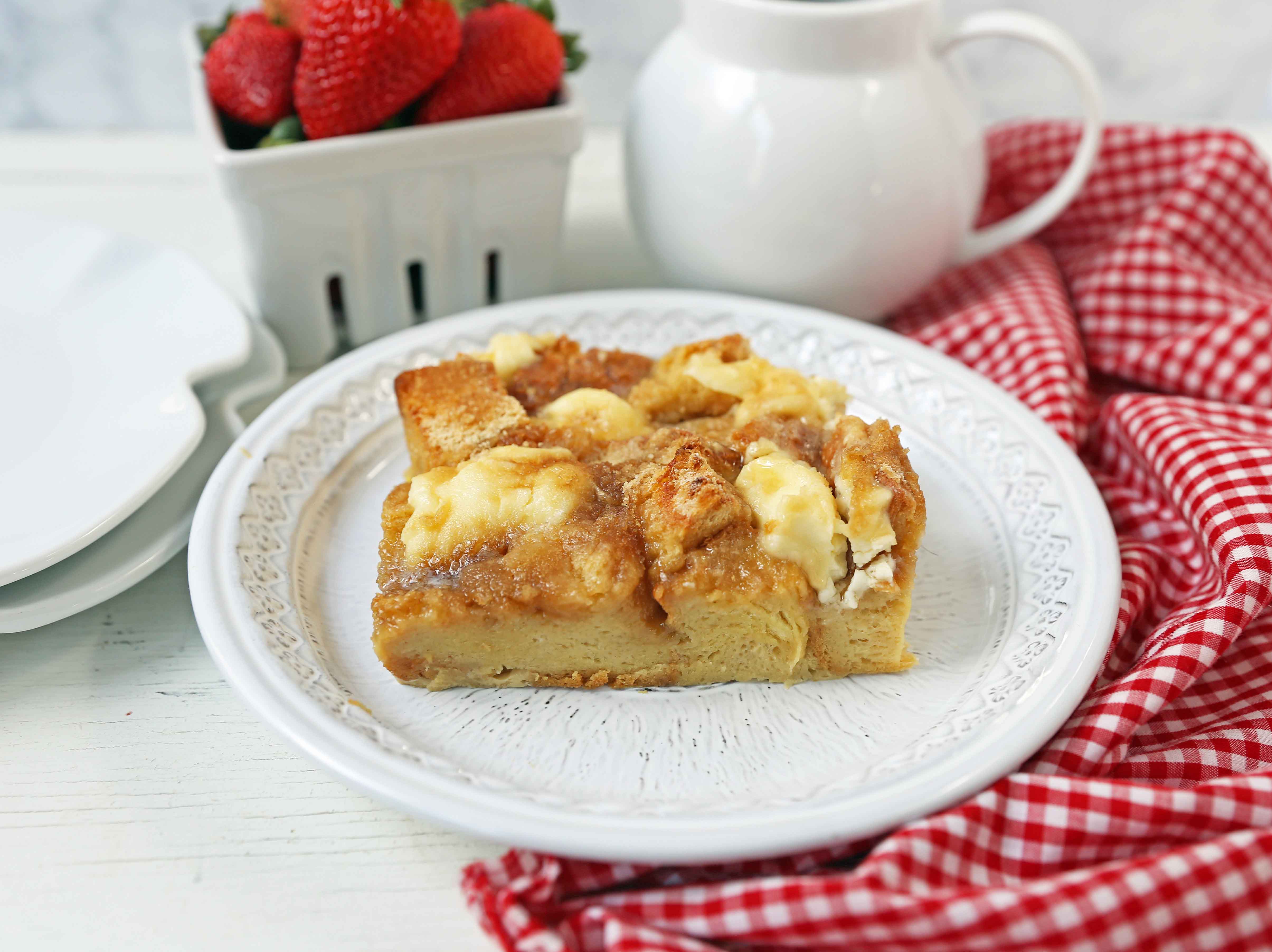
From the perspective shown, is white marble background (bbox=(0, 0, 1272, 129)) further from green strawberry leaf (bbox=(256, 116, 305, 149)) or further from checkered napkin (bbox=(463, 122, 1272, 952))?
green strawberry leaf (bbox=(256, 116, 305, 149))

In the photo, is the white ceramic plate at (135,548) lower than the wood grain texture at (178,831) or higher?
higher

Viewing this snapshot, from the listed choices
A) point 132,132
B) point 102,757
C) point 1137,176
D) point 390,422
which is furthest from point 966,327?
point 132,132

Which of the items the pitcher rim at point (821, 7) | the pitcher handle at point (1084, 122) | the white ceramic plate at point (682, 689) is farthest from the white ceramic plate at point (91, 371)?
the pitcher handle at point (1084, 122)

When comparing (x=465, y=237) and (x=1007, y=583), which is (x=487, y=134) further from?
(x=1007, y=583)

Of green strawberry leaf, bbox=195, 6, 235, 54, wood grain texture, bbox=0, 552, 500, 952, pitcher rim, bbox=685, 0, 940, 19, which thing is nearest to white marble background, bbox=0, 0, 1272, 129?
green strawberry leaf, bbox=195, 6, 235, 54

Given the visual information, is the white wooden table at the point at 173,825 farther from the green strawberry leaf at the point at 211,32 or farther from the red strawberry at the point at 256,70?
the green strawberry leaf at the point at 211,32
